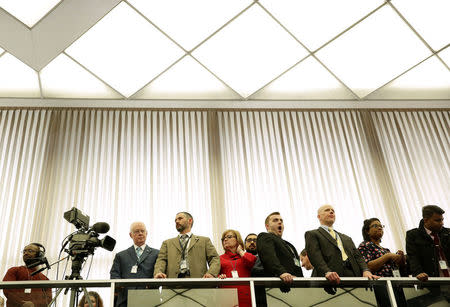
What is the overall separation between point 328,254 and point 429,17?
4.61 meters

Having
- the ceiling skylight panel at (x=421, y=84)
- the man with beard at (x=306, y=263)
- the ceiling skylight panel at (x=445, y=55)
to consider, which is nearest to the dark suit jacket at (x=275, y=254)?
the man with beard at (x=306, y=263)

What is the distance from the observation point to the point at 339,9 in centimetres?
752

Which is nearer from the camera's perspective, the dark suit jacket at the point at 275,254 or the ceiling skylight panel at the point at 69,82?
the dark suit jacket at the point at 275,254

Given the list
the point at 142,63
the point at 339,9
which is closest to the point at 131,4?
the point at 142,63

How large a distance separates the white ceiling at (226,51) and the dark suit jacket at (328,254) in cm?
386

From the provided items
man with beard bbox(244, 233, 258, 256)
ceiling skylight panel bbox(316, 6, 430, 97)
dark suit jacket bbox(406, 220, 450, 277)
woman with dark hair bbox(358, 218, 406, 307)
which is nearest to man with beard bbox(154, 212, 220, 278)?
man with beard bbox(244, 233, 258, 256)

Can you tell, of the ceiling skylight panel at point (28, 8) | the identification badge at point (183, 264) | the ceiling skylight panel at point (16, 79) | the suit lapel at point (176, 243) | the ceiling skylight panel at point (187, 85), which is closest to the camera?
the identification badge at point (183, 264)

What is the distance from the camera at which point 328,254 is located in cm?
475

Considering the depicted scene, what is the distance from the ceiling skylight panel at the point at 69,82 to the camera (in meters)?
8.00

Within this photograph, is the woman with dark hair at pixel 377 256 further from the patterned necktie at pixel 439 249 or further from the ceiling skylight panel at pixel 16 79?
the ceiling skylight panel at pixel 16 79

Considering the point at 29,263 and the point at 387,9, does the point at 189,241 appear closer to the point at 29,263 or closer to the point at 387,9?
the point at 29,263

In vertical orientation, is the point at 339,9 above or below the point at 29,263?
above

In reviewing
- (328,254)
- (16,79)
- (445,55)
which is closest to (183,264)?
(328,254)

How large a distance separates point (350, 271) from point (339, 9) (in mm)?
4296
